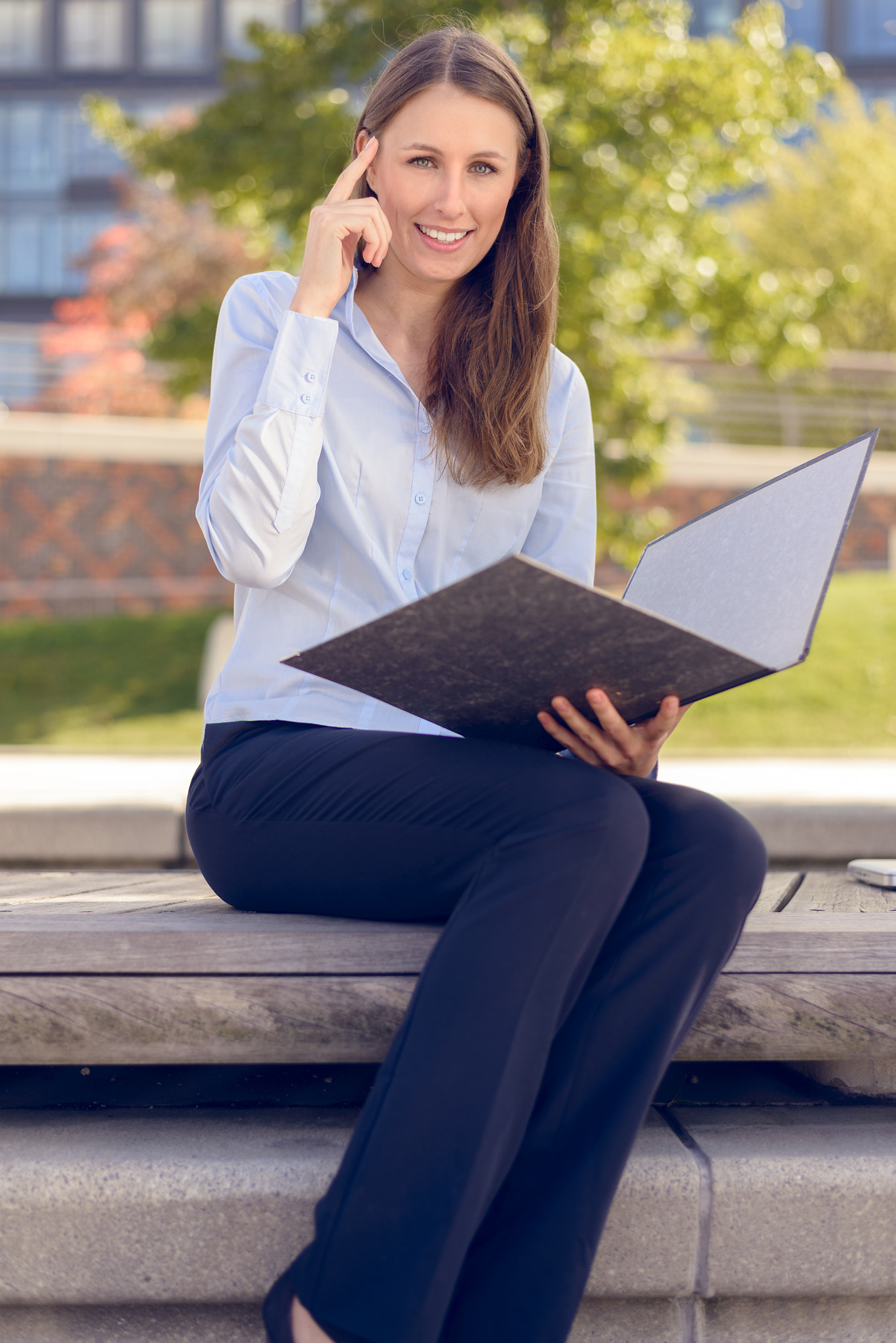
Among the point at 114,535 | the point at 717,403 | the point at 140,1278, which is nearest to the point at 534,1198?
the point at 140,1278

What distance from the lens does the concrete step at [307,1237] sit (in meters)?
1.54

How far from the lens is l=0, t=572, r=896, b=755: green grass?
792cm

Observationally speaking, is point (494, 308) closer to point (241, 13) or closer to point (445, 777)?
point (445, 777)

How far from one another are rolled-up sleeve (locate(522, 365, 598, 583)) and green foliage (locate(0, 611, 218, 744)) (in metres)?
6.81

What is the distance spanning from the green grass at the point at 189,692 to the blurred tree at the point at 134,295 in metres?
3.95

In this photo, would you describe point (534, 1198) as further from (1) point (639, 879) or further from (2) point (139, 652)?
(2) point (139, 652)

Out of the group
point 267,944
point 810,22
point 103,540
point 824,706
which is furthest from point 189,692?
point 810,22

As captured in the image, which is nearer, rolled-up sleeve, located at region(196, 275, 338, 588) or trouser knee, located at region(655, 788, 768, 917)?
trouser knee, located at region(655, 788, 768, 917)

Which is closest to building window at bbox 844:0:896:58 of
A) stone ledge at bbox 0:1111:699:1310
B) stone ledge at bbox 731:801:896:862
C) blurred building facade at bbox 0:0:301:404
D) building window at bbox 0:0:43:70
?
blurred building facade at bbox 0:0:301:404

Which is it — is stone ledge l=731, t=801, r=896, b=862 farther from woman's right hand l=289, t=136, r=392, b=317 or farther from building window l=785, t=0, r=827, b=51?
building window l=785, t=0, r=827, b=51

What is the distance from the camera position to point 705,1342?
1604 mm

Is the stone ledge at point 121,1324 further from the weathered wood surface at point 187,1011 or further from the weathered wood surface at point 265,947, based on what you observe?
the weathered wood surface at point 265,947

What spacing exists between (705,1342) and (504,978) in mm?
640

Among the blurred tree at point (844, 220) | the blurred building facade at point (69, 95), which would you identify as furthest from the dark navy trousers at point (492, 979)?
the blurred building facade at point (69, 95)
